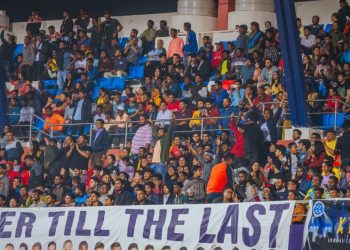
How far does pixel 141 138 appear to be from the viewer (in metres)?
24.6

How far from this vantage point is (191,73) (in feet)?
86.9

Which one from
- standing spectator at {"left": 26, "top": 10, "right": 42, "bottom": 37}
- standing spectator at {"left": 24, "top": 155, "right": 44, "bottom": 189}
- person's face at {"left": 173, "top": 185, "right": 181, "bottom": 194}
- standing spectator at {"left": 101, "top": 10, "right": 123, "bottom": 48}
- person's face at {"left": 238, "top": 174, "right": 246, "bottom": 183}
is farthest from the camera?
standing spectator at {"left": 26, "top": 10, "right": 42, "bottom": 37}

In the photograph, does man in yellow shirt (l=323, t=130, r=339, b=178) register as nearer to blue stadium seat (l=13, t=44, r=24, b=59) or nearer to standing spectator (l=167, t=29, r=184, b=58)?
standing spectator (l=167, t=29, r=184, b=58)

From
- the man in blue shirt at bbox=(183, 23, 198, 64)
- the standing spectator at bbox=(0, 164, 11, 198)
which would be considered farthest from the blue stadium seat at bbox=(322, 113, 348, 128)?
the standing spectator at bbox=(0, 164, 11, 198)

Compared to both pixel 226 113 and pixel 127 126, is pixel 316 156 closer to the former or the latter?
pixel 226 113

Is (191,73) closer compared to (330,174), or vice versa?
(330,174)

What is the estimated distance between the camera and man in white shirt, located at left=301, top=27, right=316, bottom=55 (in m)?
26.0

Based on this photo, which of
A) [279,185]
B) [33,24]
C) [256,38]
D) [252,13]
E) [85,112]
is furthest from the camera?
[33,24]

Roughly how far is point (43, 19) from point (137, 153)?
10.6 meters

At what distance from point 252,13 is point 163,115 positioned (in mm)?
4533

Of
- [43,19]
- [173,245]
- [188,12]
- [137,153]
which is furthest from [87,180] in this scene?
[43,19]

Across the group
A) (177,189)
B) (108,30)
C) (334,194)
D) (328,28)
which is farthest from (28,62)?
(334,194)

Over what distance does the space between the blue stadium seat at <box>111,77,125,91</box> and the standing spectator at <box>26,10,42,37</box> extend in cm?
449

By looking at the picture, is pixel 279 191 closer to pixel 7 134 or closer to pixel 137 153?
pixel 137 153
